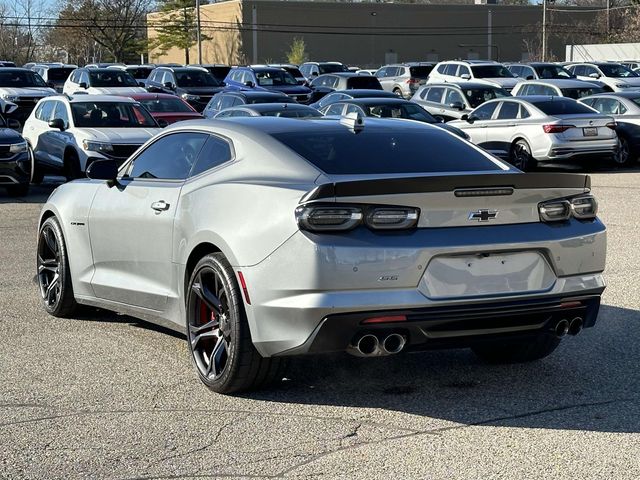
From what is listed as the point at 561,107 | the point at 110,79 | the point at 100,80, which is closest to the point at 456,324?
the point at 561,107

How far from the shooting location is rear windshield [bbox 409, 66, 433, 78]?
4153 cm

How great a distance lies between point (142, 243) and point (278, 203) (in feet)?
5.28

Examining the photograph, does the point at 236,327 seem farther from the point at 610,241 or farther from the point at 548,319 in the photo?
the point at 610,241

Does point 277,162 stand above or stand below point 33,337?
above

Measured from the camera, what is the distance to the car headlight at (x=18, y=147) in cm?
1789

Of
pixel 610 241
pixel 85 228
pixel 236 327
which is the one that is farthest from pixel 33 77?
pixel 236 327

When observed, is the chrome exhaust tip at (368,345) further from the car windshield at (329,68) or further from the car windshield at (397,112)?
the car windshield at (329,68)

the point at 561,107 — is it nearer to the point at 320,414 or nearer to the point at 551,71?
the point at 551,71

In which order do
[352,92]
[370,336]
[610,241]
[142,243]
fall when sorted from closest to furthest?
1. [370,336]
2. [142,243]
3. [610,241]
4. [352,92]

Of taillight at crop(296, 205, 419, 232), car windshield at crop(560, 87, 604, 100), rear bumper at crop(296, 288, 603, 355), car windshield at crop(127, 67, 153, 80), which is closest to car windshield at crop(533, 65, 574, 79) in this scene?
car windshield at crop(560, 87, 604, 100)

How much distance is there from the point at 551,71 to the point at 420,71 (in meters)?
6.36

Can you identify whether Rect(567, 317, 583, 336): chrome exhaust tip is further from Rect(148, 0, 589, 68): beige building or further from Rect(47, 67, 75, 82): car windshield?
Rect(148, 0, 589, 68): beige building

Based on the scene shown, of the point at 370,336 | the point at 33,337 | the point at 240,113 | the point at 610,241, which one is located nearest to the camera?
the point at 370,336

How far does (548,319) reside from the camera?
6.18 meters
